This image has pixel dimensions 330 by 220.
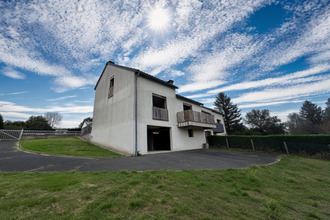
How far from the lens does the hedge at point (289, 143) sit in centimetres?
900

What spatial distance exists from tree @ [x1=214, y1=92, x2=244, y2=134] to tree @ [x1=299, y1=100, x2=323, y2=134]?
22718mm

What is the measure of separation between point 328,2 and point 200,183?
40.0ft

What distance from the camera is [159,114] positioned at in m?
11.2

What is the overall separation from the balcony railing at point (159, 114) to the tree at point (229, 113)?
2798cm

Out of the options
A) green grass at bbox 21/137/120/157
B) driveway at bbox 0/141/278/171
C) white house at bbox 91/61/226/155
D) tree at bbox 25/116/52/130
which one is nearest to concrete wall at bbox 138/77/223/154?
white house at bbox 91/61/226/155

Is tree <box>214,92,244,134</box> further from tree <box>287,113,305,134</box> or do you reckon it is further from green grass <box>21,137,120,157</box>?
green grass <box>21,137,120,157</box>

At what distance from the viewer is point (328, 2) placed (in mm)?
6980

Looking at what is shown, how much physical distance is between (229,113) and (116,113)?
3231cm

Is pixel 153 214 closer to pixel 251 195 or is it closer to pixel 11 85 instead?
pixel 251 195

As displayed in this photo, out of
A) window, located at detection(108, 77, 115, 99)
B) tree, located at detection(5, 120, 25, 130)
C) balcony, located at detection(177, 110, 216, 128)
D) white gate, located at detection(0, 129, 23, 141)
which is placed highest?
window, located at detection(108, 77, 115, 99)

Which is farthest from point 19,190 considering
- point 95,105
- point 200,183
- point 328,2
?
point 328,2

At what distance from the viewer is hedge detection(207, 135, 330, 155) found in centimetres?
900

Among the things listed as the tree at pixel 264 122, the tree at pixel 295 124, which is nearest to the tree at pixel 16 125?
the tree at pixel 264 122

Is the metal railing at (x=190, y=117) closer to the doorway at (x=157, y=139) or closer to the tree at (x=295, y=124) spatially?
the doorway at (x=157, y=139)
